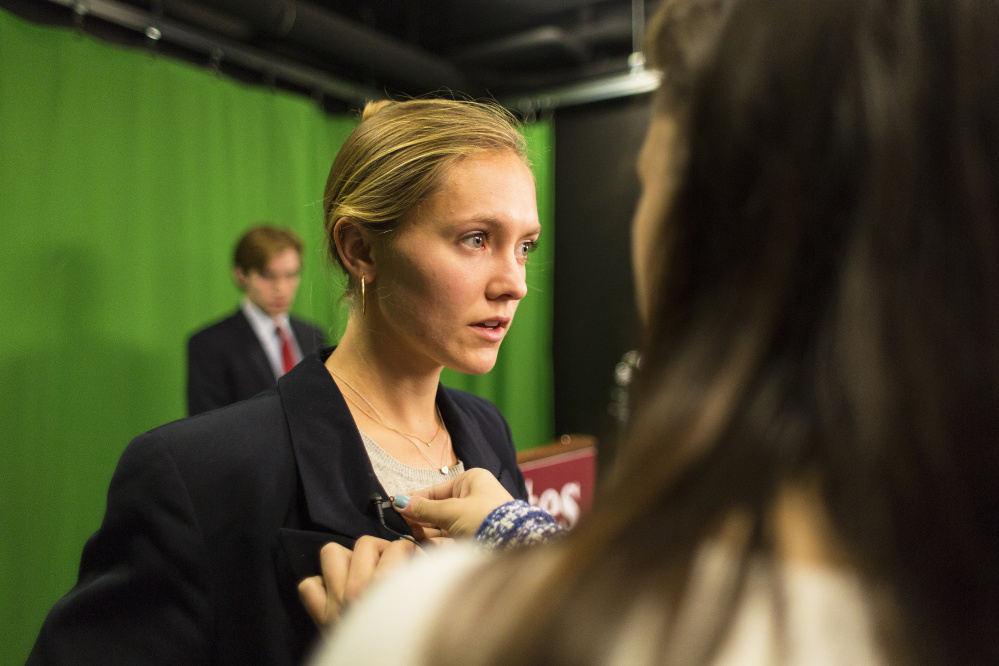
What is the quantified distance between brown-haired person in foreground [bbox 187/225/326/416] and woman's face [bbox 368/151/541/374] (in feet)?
5.28

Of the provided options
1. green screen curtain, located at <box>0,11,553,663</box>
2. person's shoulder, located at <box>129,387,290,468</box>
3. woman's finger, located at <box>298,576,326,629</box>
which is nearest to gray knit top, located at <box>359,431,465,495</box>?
person's shoulder, located at <box>129,387,290,468</box>

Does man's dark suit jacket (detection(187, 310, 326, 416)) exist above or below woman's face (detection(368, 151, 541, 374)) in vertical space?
below

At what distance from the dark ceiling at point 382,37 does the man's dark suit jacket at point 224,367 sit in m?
1.21

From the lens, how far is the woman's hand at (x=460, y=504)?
0.70 metres

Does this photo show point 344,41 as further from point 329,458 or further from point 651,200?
point 651,200

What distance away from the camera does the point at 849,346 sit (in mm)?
375

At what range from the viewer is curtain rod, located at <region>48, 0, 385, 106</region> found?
264 centimetres

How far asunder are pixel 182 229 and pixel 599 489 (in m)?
2.80

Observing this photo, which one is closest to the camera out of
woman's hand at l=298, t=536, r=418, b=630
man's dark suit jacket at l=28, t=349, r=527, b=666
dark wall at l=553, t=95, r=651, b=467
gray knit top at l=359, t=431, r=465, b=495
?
woman's hand at l=298, t=536, r=418, b=630

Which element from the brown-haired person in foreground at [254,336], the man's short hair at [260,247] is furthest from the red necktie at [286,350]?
the man's short hair at [260,247]

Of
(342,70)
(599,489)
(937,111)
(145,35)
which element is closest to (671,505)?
(599,489)

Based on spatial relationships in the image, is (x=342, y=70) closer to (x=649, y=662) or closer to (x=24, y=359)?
(x=24, y=359)

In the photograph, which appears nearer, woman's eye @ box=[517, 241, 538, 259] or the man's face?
woman's eye @ box=[517, 241, 538, 259]

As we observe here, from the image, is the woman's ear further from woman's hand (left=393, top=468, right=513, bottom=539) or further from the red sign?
the red sign
